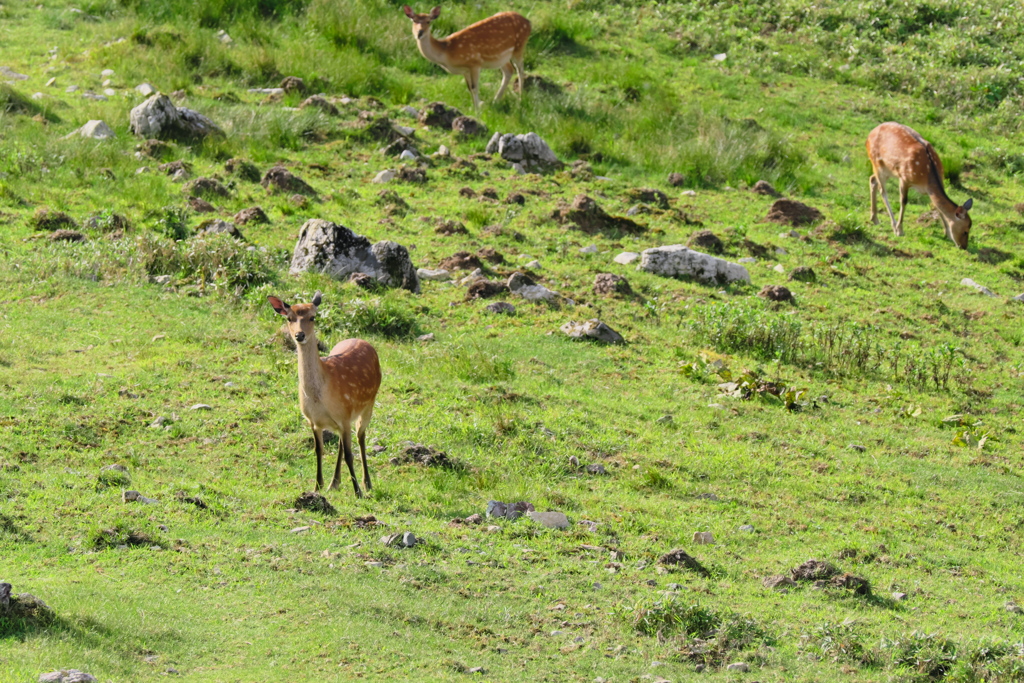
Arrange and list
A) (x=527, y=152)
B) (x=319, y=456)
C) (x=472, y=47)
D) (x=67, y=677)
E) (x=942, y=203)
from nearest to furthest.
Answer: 1. (x=67, y=677)
2. (x=319, y=456)
3. (x=942, y=203)
4. (x=527, y=152)
5. (x=472, y=47)

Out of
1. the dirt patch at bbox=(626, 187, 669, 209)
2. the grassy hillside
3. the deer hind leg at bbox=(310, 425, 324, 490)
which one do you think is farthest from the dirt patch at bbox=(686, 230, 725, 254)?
the deer hind leg at bbox=(310, 425, 324, 490)

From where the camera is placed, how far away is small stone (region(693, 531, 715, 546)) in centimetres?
892

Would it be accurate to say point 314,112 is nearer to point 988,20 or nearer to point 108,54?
point 108,54

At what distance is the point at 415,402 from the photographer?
444 inches

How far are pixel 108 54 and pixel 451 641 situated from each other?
18.3 m

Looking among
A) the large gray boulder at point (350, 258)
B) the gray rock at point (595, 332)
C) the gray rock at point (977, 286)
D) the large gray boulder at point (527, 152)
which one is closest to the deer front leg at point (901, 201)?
the gray rock at point (977, 286)

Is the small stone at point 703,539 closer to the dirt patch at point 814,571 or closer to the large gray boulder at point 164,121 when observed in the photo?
the dirt patch at point 814,571

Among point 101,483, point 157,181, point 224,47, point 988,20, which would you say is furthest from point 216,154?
point 988,20

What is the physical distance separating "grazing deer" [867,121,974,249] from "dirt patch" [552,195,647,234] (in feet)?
15.2

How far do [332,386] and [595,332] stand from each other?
17.0 ft

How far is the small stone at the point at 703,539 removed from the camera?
8.92m

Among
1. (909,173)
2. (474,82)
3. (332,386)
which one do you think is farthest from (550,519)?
(474,82)

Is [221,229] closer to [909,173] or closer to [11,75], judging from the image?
[11,75]

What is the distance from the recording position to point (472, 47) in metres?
21.4
